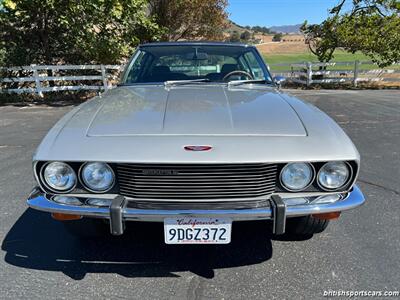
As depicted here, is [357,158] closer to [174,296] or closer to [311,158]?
[311,158]

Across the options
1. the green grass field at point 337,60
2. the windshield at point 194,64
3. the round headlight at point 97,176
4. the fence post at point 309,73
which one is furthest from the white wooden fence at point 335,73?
the round headlight at point 97,176

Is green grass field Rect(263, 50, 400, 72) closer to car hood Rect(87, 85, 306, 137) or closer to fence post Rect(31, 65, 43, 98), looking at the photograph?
fence post Rect(31, 65, 43, 98)

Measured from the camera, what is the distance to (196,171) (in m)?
2.20

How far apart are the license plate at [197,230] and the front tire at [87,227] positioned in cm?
73

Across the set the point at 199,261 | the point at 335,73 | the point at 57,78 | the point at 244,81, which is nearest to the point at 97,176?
the point at 199,261

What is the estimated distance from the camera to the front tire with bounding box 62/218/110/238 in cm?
272

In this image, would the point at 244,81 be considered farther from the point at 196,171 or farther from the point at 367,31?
the point at 367,31

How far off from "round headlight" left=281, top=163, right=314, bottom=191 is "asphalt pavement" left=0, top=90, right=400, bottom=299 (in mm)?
671

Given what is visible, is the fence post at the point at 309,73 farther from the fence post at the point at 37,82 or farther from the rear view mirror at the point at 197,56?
the rear view mirror at the point at 197,56

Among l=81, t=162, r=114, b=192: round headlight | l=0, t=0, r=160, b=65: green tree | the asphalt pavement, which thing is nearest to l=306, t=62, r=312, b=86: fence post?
l=0, t=0, r=160, b=65: green tree

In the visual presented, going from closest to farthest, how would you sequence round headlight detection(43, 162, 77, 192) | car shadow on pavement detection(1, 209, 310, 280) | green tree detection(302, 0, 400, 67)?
1. round headlight detection(43, 162, 77, 192)
2. car shadow on pavement detection(1, 209, 310, 280)
3. green tree detection(302, 0, 400, 67)

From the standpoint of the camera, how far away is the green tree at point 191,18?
16703 mm

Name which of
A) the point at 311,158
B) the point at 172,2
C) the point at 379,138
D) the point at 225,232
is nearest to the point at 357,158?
the point at 311,158

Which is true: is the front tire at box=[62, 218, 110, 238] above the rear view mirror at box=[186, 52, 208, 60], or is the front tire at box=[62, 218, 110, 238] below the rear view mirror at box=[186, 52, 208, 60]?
below
